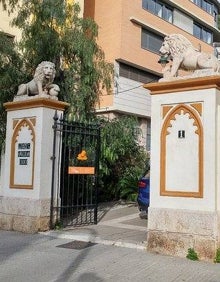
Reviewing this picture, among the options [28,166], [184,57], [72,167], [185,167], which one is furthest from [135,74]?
[185,167]

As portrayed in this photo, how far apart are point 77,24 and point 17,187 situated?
569 cm

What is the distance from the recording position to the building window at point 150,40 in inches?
955

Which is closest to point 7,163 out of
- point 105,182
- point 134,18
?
point 105,182

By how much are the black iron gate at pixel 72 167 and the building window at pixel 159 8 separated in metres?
14.6

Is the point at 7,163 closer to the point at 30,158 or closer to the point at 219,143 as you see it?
the point at 30,158

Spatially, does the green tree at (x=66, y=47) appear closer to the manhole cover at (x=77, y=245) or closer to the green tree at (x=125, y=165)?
the green tree at (x=125, y=165)

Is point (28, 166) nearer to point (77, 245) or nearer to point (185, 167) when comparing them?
point (77, 245)

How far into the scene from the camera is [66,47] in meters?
13.4

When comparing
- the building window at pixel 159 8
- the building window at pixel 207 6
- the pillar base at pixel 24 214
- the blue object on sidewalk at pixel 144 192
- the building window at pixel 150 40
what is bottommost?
the pillar base at pixel 24 214

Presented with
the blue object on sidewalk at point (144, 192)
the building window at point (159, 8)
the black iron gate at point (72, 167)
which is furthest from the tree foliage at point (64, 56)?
the building window at point (159, 8)

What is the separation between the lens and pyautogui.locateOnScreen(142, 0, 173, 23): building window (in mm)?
24859

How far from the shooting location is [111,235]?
9.69 meters

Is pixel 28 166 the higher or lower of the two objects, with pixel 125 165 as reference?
lower

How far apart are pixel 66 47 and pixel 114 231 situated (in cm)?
602
